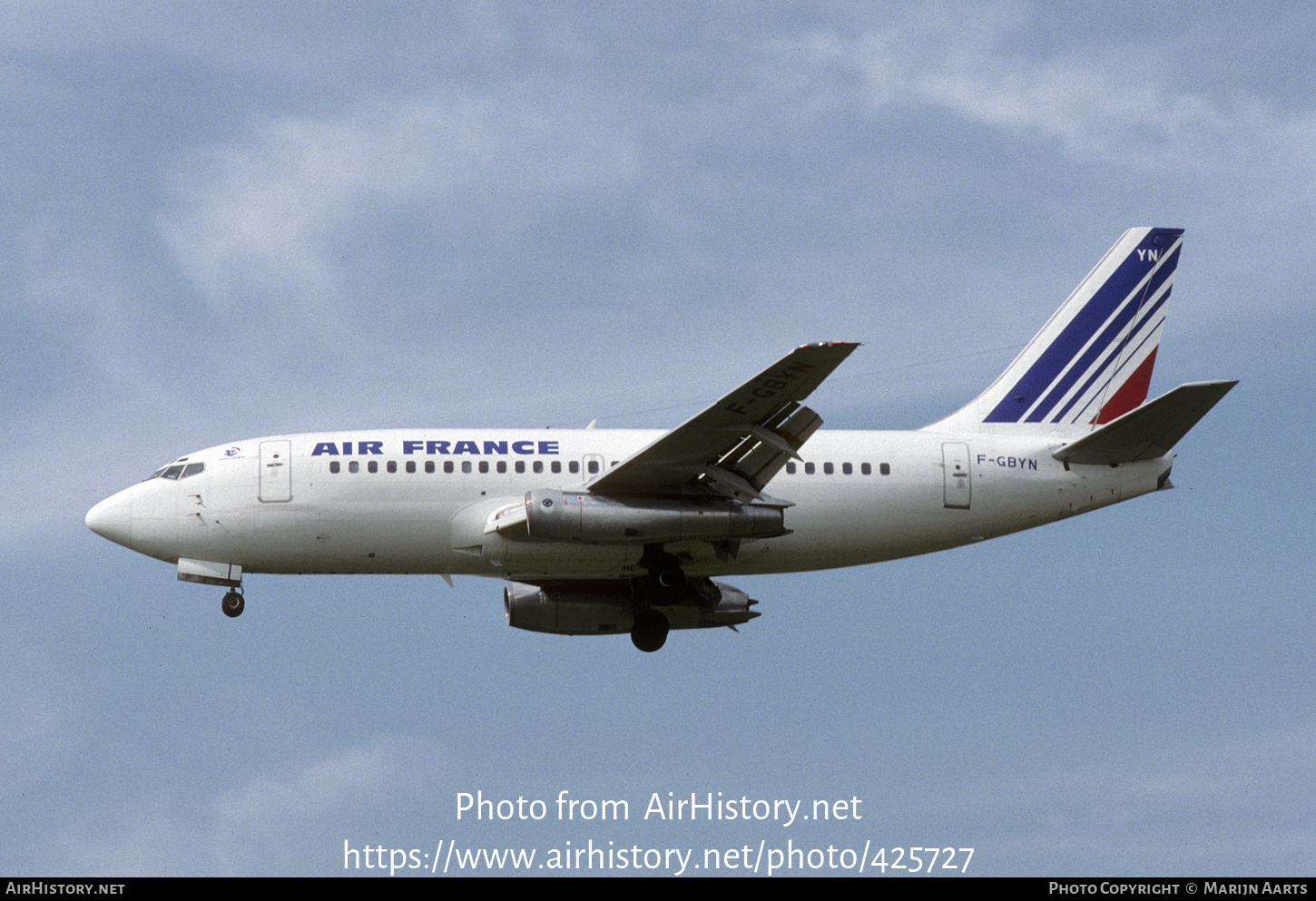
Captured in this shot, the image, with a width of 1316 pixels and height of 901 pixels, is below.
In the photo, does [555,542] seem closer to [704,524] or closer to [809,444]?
[704,524]

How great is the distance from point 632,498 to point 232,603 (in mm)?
9181

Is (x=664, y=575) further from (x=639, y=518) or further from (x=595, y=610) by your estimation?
(x=595, y=610)

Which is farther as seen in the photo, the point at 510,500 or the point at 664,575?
the point at 664,575

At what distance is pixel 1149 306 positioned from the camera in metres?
41.4

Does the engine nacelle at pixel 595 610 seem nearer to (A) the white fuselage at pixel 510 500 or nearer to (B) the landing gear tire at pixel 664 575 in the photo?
(A) the white fuselage at pixel 510 500

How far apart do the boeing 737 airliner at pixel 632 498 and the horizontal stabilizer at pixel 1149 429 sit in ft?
0.17

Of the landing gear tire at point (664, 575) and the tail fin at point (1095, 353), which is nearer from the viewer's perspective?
the landing gear tire at point (664, 575)

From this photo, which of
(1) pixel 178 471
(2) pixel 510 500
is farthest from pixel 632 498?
(1) pixel 178 471

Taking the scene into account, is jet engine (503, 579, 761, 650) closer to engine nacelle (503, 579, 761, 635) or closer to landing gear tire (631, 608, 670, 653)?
engine nacelle (503, 579, 761, 635)

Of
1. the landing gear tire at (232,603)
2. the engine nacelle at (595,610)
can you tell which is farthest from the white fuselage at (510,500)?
the engine nacelle at (595,610)

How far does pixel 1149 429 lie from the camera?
120 feet

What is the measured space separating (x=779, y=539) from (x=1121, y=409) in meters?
9.70

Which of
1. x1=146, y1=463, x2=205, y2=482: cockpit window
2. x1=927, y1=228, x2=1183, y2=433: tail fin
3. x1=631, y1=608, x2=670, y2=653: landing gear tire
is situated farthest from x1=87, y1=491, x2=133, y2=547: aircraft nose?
x1=927, y1=228, x2=1183, y2=433: tail fin

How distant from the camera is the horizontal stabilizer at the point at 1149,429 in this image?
3481 centimetres
